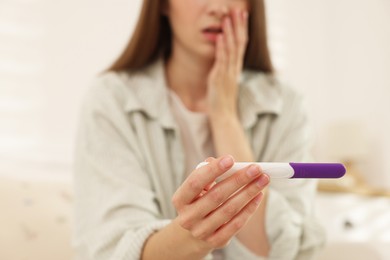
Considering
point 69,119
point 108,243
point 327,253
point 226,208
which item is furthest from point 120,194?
point 69,119

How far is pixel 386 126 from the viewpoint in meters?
2.33

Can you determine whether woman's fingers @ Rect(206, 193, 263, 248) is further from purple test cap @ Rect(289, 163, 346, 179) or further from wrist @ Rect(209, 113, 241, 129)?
wrist @ Rect(209, 113, 241, 129)

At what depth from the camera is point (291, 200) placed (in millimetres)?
874

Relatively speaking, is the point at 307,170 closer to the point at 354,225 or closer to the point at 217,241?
the point at 217,241

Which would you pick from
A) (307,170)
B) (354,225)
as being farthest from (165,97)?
(354,225)

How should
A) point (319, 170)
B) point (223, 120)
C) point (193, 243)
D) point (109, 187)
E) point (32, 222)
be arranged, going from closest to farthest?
point (319, 170) → point (193, 243) → point (109, 187) → point (223, 120) → point (32, 222)

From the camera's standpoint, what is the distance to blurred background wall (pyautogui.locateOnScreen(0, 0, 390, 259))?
161 centimetres

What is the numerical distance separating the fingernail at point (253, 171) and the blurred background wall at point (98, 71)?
22.7 inches

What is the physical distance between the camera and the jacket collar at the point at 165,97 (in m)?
0.90

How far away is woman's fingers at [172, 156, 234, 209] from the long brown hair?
1.80 feet

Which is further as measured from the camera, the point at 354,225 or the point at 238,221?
the point at 354,225

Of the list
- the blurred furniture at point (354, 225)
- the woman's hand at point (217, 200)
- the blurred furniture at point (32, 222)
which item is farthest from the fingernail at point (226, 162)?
the blurred furniture at point (32, 222)

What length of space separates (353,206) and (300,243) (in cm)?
97

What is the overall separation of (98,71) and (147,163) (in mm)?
1084
